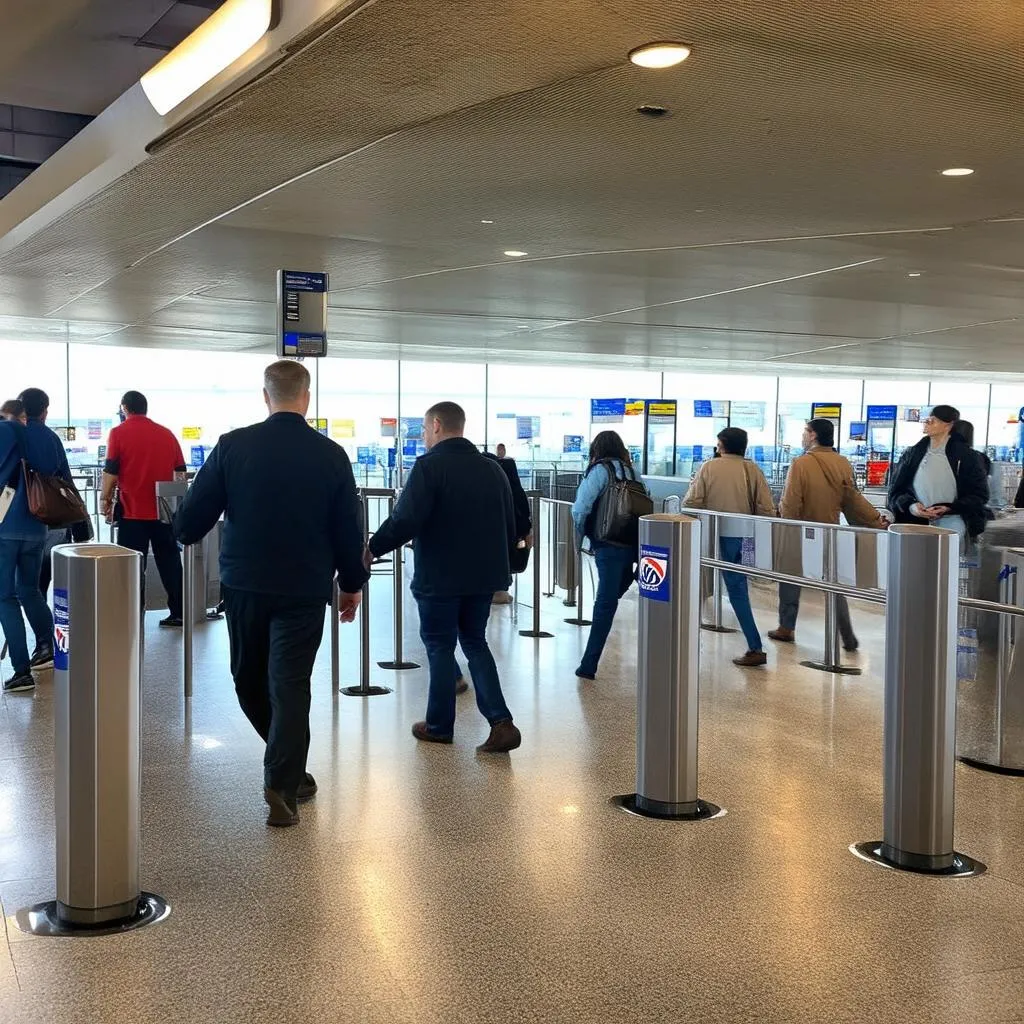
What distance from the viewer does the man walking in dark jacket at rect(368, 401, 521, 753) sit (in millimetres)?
5309

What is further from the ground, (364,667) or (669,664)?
(669,664)

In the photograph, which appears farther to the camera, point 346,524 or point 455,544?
point 455,544

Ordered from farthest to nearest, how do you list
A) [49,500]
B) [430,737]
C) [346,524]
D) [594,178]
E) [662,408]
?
[662,408]
[49,500]
[594,178]
[430,737]
[346,524]

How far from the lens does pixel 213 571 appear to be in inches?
388

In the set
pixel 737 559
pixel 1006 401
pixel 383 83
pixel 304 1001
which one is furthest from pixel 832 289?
pixel 1006 401

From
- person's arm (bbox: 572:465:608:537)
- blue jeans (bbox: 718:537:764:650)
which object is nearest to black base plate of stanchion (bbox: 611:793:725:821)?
person's arm (bbox: 572:465:608:537)

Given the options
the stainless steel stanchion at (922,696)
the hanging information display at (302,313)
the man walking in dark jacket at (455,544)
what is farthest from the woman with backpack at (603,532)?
the stainless steel stanchion at (922,696)

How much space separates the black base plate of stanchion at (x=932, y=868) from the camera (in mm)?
3908

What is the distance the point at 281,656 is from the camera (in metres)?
4.29

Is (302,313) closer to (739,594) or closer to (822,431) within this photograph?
(739,594)

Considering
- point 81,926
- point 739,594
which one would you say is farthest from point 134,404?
point 81,926

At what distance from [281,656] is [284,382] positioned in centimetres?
108

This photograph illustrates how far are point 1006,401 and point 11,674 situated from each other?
25.4 metres

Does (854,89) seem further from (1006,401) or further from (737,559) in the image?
(1006,401)
